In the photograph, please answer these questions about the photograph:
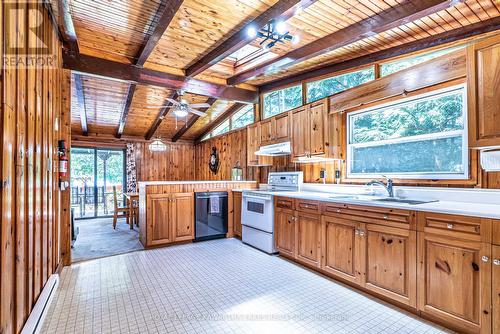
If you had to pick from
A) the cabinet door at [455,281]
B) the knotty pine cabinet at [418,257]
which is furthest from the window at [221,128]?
the cabinet door at [455,281]

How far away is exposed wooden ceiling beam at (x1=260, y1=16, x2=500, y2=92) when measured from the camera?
236 cm

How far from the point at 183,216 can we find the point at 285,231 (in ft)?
6.01

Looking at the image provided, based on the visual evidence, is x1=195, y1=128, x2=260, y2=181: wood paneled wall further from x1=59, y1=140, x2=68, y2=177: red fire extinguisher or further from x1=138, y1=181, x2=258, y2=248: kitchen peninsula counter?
x1=59, y1=140, x2=68, y2=177: red fire extinguisher

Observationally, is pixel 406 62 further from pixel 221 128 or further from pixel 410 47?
pixel 221 128

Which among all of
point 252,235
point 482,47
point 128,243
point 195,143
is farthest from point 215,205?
point 195,143

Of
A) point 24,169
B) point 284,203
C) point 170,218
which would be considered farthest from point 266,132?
point 24,169

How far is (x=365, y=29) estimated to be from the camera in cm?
264

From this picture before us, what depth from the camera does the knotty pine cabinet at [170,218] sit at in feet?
13.3

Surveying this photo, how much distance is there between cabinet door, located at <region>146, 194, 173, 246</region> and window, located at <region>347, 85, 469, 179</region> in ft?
9.59

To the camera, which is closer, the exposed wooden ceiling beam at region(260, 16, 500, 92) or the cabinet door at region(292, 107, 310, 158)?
the exposed wooden ceiling beam at region(260, 16, 500, 92)

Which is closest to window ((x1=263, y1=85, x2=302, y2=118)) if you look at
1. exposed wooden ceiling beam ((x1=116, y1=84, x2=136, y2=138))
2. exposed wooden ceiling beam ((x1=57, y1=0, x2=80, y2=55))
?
exposed wooden ceiling beam ((x1=116, y1=84, x2=136, y2=138))

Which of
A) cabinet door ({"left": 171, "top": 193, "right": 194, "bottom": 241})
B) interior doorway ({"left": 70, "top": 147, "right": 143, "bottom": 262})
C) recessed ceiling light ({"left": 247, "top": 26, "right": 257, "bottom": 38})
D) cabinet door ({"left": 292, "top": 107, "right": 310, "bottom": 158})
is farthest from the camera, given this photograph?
interior doorway ({"left": 70, "top": 147, "right": 143, "bottom": 262})

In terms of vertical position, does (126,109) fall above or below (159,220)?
above

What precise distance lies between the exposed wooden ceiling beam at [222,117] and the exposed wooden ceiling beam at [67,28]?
11.0ft
